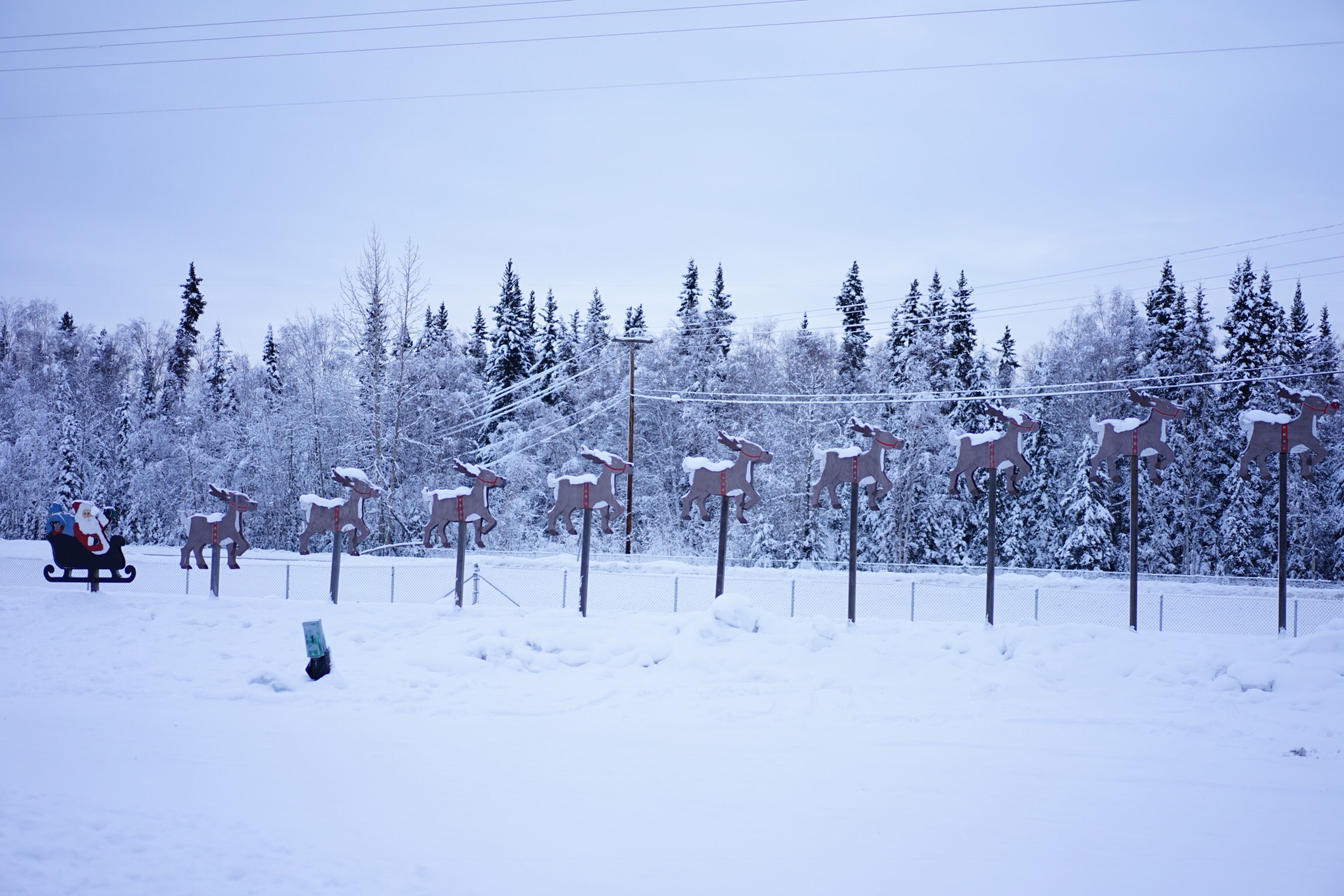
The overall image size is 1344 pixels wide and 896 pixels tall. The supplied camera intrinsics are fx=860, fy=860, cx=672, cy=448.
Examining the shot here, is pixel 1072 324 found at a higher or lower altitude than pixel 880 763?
higher

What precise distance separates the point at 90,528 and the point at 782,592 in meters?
16.2

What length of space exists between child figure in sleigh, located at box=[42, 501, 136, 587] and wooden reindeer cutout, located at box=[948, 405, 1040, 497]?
52.1ft

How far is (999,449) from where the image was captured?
15086 mm

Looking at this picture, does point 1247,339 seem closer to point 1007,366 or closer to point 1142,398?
point 1007,366

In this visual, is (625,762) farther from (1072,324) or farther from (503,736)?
(1072,324)

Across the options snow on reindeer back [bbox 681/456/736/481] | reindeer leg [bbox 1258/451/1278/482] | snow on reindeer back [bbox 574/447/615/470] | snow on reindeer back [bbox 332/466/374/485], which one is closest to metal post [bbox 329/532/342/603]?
snow on reindeer back [bbox 332/466/374/485]

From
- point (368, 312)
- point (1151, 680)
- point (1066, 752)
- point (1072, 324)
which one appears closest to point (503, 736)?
point (1066, 752)

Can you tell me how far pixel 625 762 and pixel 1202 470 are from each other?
32004 millimetres

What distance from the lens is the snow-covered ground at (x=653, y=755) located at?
20.5 feet

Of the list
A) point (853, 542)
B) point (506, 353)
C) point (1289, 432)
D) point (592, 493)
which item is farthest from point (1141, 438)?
point (506, 353)

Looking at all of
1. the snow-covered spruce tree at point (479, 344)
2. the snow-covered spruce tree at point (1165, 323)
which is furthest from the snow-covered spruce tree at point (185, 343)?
the snow-covered spruce tree at point (1165, 323)

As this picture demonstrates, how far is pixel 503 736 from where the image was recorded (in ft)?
32.0

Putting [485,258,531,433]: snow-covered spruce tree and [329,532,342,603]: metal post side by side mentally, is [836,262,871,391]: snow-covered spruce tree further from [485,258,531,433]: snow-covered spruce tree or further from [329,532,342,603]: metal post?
[329,532,342,603]: metal post

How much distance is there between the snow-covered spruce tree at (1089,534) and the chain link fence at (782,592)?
7.03 meters
